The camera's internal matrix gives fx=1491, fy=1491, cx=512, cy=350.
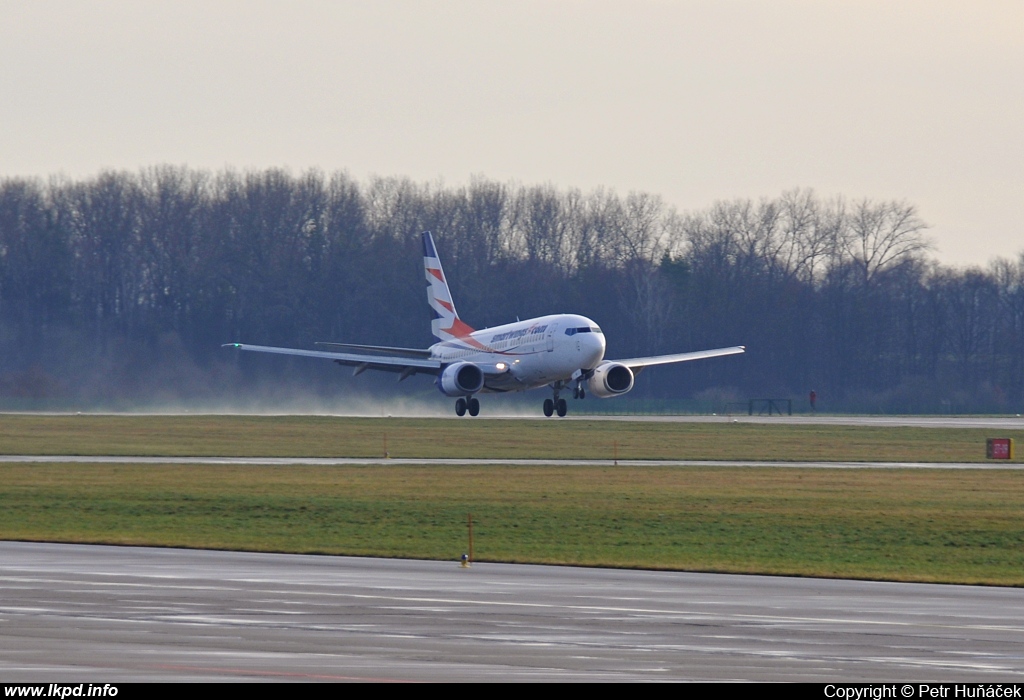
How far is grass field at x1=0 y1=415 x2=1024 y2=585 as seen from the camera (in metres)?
23.9

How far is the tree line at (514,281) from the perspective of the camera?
115 m

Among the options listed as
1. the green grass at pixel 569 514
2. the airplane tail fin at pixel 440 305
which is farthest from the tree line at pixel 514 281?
the green grass at pixel 569 514

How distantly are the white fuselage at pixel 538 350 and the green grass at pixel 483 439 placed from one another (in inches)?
80.3

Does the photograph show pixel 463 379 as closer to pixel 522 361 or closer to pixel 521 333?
pixel 522 361

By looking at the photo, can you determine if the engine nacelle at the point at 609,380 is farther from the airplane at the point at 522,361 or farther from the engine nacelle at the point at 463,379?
the engine nacelle at the point at 463,379

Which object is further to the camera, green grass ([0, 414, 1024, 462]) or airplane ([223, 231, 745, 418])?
airplane ([223, 231, 745, 418])

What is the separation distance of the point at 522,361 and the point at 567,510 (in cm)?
3287

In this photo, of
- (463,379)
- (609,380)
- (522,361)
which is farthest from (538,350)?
(463,379)

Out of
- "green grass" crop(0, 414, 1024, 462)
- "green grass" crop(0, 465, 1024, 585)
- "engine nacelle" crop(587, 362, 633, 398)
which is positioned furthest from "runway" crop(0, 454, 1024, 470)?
"engine nacelle" crop(587, 362, 633, 398)

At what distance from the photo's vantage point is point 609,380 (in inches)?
2514

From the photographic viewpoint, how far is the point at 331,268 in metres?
122

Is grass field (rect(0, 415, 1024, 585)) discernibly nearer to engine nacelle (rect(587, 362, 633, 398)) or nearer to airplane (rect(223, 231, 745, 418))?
airplane (rect(223, 231, 745, 418))

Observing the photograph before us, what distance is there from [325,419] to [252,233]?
57973mm

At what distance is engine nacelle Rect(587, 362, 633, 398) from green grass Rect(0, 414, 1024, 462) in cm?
146
